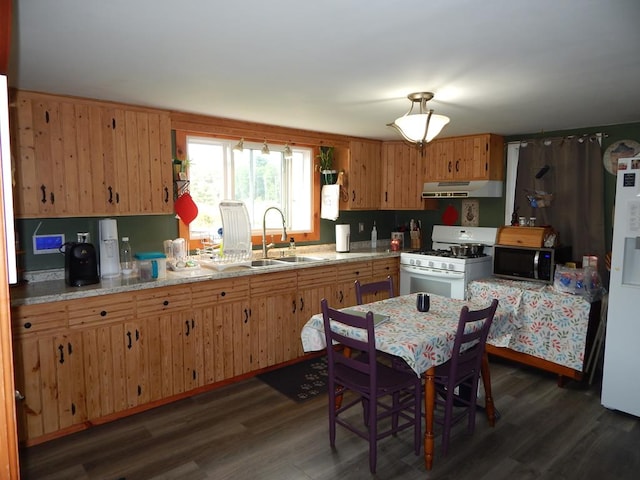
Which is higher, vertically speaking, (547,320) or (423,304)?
(423,304)

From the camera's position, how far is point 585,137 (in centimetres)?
399

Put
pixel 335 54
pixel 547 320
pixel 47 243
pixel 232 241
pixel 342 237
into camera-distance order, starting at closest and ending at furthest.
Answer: pixel 335 54 < pixel 47 243 < pixel 547 320 < pixel 232 241 < pixel 342 237

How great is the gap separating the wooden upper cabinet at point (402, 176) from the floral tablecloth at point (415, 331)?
2106 millimetres

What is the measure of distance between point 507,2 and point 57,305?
2.86 m

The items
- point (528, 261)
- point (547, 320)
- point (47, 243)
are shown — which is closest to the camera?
point (47, 243)

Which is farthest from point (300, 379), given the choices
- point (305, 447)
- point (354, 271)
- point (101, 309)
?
point (101, 309)

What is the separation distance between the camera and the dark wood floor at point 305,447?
7.82 ft

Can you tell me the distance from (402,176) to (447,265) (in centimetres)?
133

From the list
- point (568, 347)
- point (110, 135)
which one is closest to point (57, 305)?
point (110, 135)

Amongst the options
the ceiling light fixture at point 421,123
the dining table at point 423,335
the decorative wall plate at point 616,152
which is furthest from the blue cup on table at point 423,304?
the decorative wall plate at point 616,152

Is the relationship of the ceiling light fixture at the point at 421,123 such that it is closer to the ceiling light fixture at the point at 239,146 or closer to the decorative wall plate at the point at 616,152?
the ceiling light fixture at the point at 239,146

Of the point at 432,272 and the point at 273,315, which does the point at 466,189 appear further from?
the point at 273,315

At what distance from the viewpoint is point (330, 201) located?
4723 mm

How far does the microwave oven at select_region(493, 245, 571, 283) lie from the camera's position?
3783 millimetres
